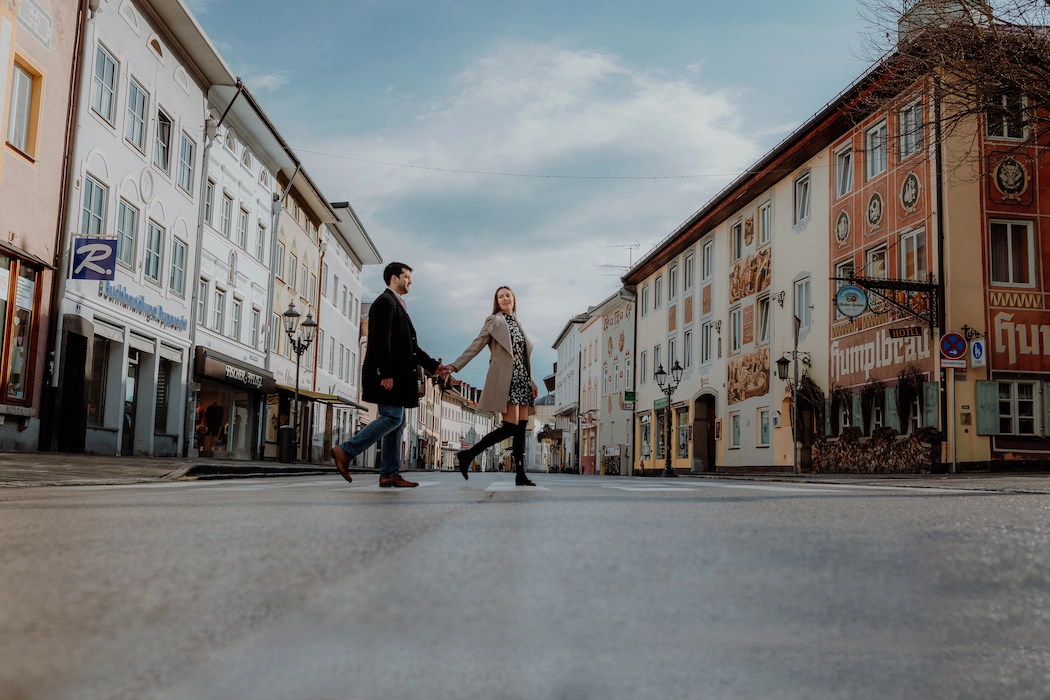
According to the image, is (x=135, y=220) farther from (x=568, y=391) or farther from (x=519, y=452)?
(x=568, y=391)

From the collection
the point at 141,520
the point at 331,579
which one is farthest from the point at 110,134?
the point at 331,579

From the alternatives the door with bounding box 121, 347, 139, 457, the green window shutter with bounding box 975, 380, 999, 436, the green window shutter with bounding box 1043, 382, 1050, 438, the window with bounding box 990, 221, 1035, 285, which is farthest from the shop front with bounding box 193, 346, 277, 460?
the green window shutter with bounding box 1043, 382, 1050, 438

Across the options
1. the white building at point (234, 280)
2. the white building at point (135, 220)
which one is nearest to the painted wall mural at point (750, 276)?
the white building at point (234, 280)

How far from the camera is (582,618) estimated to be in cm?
203

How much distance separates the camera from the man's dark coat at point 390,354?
865 cm

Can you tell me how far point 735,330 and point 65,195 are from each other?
24.2 meters

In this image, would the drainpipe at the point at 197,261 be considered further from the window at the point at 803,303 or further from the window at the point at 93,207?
the window at the point at 803,303

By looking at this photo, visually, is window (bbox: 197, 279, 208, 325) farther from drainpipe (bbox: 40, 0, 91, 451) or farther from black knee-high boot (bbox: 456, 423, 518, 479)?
black knee-high boot (bbox: 456, 423, 518, 479)

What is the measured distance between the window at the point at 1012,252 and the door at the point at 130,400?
1982cm

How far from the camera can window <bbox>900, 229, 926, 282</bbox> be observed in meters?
24.3

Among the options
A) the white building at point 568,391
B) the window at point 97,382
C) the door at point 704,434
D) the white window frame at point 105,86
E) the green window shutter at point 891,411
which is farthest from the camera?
the white building at point 568,391

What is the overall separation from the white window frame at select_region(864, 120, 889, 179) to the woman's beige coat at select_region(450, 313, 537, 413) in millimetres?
19289

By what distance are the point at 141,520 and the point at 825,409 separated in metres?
26.2

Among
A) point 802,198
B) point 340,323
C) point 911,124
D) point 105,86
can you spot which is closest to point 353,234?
point 340,323
